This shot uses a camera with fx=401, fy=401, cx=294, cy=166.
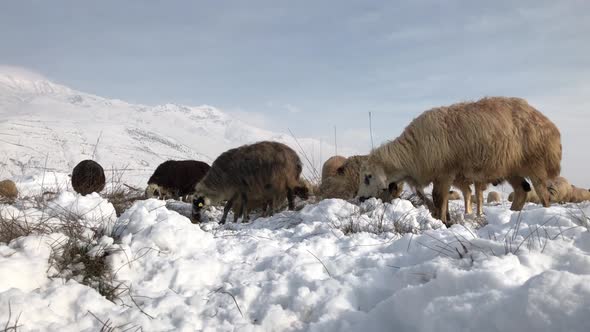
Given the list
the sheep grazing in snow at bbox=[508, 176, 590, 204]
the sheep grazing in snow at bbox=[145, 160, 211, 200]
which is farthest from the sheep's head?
the sheep grazing in snow at bbox=[508, 176, 590, 204]

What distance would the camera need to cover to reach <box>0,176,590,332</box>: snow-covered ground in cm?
189

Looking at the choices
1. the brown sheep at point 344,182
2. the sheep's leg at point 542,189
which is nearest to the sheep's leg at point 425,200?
the sheep's leg at point 542,189

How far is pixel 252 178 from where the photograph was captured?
9234 mm

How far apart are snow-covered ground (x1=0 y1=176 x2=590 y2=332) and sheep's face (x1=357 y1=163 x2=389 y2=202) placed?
3770 mm

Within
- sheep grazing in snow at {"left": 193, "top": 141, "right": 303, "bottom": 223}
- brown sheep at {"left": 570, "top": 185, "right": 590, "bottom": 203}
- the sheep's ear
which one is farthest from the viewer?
brown sheep at {"left": 570, "top": 185, "right": 590, "bottom": 203}

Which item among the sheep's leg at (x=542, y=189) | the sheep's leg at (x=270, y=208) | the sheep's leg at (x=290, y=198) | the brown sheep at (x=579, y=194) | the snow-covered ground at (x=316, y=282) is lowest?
the brown sheep at (x=579, y=194)

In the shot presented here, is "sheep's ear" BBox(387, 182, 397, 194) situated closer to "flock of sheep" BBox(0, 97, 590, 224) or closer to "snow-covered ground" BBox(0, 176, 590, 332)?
"flock of sheep" BBox(0, 97, 590, 224)

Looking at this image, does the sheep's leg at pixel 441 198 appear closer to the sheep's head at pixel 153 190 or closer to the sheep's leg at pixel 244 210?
the sheep's leg at pixel 244 210

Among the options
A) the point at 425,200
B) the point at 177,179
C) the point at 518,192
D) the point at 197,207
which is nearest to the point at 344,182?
the point at 425,200

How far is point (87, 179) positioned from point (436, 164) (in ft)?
26.8

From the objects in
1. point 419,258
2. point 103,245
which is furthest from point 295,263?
point 103,245

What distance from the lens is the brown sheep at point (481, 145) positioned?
6.53 metres

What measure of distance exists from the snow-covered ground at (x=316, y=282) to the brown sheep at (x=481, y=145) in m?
2.92

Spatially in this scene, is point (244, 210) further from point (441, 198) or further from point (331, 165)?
point (441, 198)
